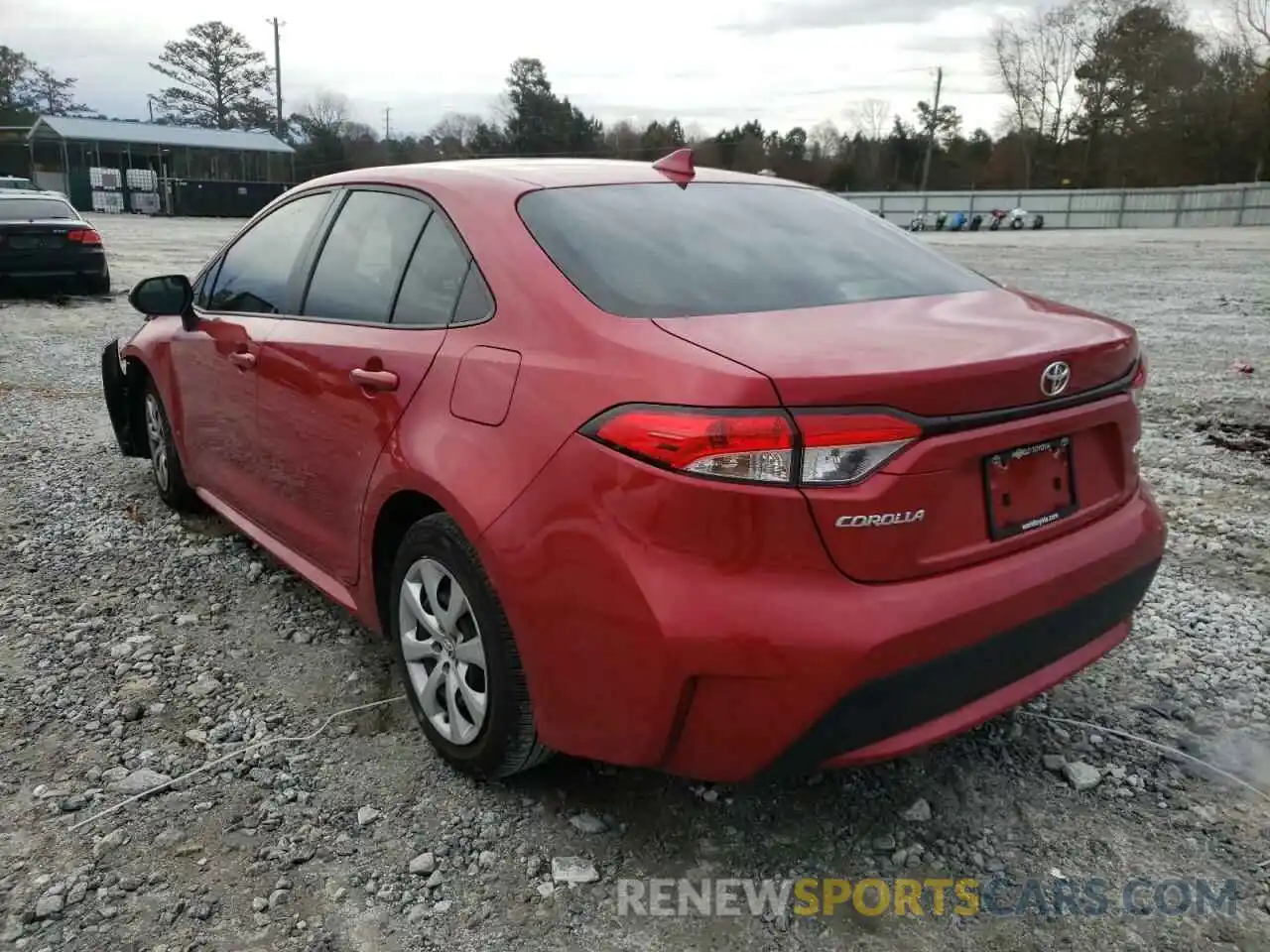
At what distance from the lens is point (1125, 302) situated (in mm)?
13391

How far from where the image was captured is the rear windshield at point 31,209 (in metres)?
13.5

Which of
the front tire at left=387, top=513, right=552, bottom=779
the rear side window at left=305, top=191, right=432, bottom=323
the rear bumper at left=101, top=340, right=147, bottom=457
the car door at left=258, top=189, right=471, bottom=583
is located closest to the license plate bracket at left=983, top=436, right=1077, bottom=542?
the front tire at left=387, top=513, right=552, bottom=779

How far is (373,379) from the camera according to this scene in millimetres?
2842

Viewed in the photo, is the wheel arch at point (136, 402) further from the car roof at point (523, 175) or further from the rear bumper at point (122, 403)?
the car roof at point (523, 175)

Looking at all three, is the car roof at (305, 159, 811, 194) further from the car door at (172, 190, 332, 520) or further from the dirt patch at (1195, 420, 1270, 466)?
the dirt patch at (1195, 420, 1270, 466)

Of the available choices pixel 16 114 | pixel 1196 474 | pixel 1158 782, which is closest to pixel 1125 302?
pixel 1196 474

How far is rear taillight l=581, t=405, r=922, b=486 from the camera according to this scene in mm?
1994

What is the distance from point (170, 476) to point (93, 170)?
1907 inches

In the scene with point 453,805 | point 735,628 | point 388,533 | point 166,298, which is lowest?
point 453,805

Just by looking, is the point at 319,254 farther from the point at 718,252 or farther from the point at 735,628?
the point at 735,628

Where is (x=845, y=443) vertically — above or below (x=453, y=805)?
above

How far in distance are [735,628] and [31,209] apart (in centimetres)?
1484

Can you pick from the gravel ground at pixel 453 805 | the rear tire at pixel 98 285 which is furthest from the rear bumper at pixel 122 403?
the rear tire at pixel 98 285

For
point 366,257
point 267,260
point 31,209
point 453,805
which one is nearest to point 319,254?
point 366,257
